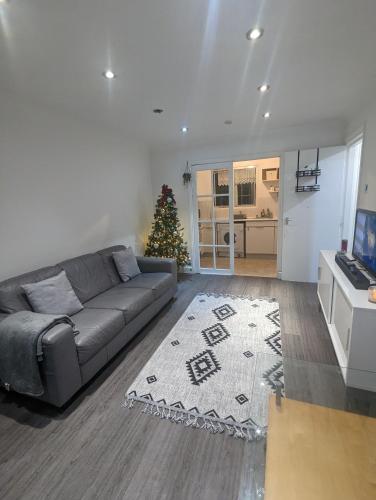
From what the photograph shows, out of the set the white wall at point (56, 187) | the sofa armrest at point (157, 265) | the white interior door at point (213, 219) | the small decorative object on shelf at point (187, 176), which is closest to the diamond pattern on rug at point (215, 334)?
the sofa armrest at point (157, 265)

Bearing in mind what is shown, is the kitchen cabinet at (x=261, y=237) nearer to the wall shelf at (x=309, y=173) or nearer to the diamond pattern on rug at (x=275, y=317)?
the wall shelf at (x=309, y=173)

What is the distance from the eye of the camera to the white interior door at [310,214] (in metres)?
3.73

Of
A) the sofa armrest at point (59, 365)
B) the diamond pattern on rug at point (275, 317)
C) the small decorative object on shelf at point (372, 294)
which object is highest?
the small decorative object on shelf at point (372, 294)

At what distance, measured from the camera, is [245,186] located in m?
6.21

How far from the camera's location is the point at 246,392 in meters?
1.93

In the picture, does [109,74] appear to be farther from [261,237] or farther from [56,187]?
[261,237]

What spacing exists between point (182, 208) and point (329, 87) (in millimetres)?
2969

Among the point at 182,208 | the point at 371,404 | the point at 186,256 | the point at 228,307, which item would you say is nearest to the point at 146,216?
the point at 182,208

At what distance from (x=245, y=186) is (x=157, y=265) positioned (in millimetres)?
3668

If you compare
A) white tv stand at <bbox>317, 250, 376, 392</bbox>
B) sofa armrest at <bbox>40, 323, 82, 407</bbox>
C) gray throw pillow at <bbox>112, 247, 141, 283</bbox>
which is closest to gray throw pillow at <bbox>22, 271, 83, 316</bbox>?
sofa armrest at <bbox>40, 323, 82, 407</bbox>

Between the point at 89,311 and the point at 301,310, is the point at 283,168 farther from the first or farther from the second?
the point at 89,311

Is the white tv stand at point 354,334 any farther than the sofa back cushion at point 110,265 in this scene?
No

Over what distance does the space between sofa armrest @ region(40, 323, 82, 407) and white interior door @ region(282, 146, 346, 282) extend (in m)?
3.52

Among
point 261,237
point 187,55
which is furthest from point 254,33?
point 261,237
